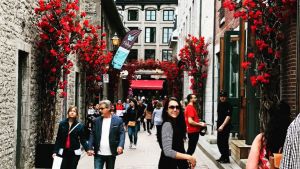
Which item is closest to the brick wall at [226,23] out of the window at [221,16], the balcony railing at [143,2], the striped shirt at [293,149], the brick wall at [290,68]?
the window at [221,16]

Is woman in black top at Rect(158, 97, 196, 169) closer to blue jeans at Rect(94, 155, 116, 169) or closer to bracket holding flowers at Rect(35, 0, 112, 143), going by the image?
blue jeans at Rect(94, 155, 116, 169)

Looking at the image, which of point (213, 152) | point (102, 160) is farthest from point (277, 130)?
point (213, 152)

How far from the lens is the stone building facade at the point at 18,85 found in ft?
32.3

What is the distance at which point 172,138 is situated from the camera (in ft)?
20.9

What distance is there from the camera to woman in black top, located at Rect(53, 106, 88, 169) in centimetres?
880

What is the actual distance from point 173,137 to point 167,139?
160 millimetres

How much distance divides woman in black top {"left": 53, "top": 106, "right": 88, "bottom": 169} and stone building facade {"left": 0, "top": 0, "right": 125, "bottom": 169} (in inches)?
55.0

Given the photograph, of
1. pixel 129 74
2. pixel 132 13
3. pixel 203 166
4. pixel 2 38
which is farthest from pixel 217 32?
pixel 132 13

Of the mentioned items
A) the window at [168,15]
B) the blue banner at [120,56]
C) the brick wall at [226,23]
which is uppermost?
the window at [168,15]

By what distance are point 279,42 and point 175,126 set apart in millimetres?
4153

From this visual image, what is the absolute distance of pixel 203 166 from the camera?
13727mm

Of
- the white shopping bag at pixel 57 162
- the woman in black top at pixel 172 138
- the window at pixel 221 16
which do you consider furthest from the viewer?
the window at pixel 221 16

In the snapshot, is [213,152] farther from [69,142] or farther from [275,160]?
[275,160]

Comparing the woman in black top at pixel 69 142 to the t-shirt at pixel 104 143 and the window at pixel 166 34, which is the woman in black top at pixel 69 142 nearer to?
the t-shirt at pixel 104 143
